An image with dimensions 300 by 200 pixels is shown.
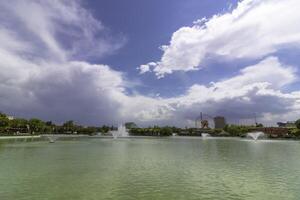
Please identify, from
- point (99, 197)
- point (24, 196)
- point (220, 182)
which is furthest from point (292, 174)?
point (24, 196)

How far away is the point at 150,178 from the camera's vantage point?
3019 cm

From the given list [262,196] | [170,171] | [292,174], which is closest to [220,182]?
[262,196]

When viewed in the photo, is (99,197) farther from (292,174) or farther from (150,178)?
(292,174)

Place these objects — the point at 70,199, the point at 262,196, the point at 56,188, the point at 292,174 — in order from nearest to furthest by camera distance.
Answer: the point at 70,199
the point at 262,196
the point at 56,188
the point at 292,174

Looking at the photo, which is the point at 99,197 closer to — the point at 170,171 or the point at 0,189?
the point at 0,189

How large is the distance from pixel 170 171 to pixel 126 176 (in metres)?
6.29

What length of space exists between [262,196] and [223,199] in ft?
10.8

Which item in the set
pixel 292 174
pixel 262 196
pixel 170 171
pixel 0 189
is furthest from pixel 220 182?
pixel 0 189

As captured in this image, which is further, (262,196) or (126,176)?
(126,176)

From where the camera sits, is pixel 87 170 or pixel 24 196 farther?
pixel 87 170

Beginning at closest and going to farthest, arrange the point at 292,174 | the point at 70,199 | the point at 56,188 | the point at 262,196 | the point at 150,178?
the point at 70,199 < the point at 262,196 < the point at 56,188 < the point at 150,178 < the point at 292,174

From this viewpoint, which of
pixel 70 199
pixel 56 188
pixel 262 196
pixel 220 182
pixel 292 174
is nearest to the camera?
pixel 70 199

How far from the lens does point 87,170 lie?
116 feet

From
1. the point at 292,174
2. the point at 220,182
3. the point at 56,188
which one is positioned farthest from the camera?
the point at 292,174
